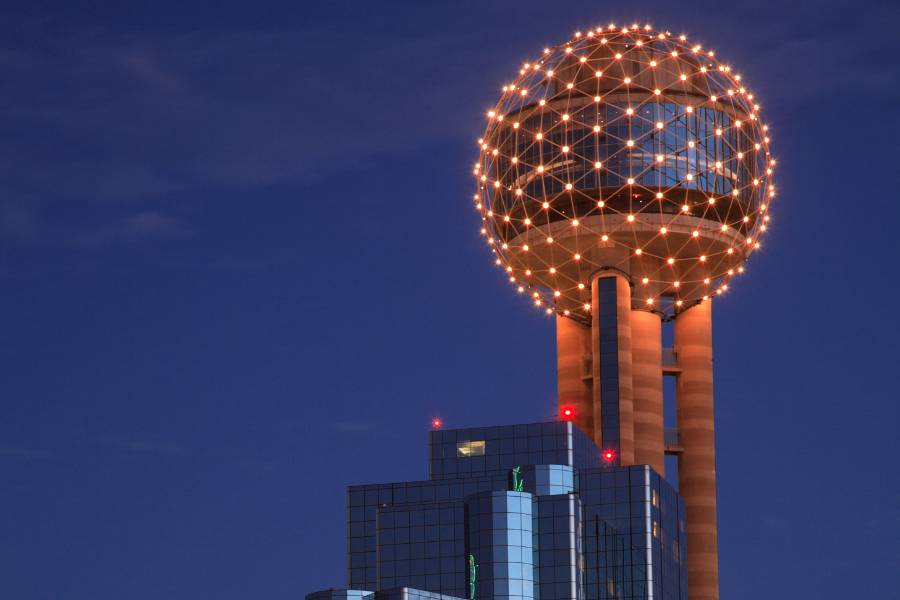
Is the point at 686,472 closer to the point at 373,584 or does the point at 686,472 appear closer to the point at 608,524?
the point at 608,524

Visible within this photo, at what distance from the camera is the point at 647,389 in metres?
154

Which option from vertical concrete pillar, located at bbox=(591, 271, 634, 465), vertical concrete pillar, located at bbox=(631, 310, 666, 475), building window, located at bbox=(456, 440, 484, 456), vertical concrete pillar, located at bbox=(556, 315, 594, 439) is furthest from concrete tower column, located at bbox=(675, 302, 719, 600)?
building window, located at bbox=(456, 440, 484, 456)

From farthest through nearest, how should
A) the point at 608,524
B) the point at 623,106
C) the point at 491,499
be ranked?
the point at 623,106
the point at 608,524
the point at 491,499

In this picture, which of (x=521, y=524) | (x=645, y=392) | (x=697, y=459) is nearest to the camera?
(x=521, y=524)

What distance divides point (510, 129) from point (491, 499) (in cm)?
4147

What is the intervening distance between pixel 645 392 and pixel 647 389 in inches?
15.9

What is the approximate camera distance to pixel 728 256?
6142 inches

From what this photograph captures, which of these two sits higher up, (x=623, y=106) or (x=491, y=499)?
(x=623, y=106)

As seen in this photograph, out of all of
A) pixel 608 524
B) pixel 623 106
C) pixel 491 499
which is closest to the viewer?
pixel 491 499

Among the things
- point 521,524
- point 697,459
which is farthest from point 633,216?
point 521,524

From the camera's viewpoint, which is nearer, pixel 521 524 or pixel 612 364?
pixel 521 524

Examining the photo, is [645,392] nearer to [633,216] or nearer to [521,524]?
[633,216]

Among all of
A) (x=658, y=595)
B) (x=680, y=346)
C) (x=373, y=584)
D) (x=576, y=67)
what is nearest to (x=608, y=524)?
(x=658, y=595)

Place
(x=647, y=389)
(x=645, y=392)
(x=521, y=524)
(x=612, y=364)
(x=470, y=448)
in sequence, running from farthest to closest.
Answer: (x=647, y=389), (x=645, y=392), (x=612, y=364), (x=470, y=448), (x=521, y=524)
